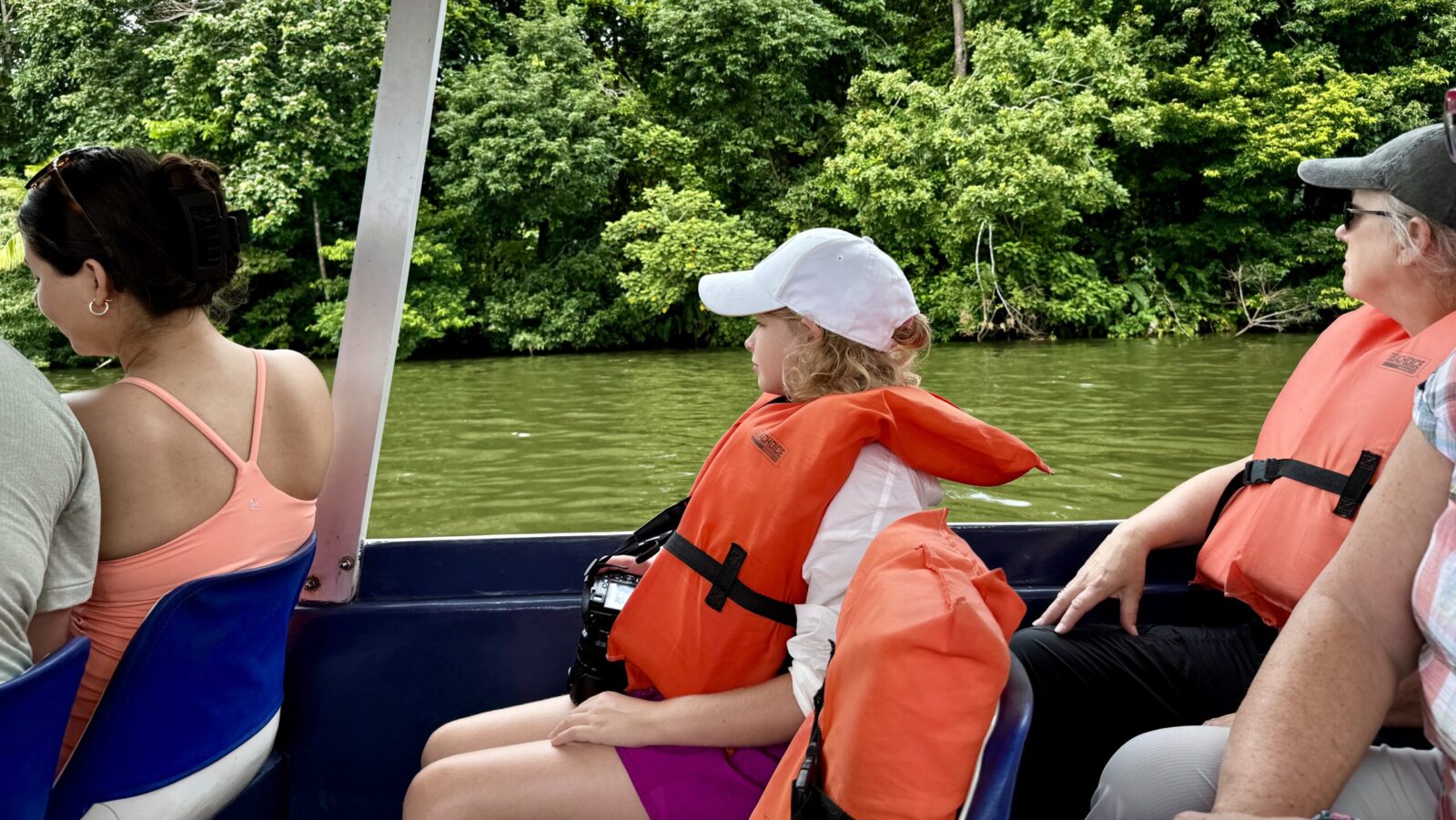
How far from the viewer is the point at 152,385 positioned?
1.27 m

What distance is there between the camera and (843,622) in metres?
0.97

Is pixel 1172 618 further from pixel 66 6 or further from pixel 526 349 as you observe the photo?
pixel 66 6

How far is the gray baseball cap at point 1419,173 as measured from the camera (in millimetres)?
1381

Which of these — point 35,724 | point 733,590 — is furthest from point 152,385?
point 733,590

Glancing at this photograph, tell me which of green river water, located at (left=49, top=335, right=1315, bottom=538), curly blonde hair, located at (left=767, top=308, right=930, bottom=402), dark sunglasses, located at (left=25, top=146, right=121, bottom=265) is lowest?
green river water, located at (left=49, top=335, right=1315, bottom=538)

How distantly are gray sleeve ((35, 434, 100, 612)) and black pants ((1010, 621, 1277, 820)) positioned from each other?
3.73 ft

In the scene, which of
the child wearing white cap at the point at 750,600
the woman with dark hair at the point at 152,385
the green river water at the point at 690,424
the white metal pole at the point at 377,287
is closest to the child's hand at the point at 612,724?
the child wearing white cap at the point at 750,600

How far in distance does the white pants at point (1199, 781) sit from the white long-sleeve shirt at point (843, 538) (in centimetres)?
32

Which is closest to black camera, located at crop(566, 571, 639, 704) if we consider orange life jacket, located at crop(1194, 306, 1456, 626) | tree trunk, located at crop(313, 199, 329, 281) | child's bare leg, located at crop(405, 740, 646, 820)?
child's bare leg, located at crop(405, 740, 646, 820)

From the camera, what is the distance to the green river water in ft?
25.5

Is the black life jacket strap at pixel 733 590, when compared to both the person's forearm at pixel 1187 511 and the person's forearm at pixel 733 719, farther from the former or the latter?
the person's forearm at pixel 1187 511

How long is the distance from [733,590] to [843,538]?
0.15 meters

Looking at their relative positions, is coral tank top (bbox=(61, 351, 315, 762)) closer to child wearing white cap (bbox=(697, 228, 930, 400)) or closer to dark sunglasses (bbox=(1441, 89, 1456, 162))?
child wearing white cap (bbox=(697, 228, 930, 400))

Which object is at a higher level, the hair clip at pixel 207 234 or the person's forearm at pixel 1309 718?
the hair clip at pixel 207 234
